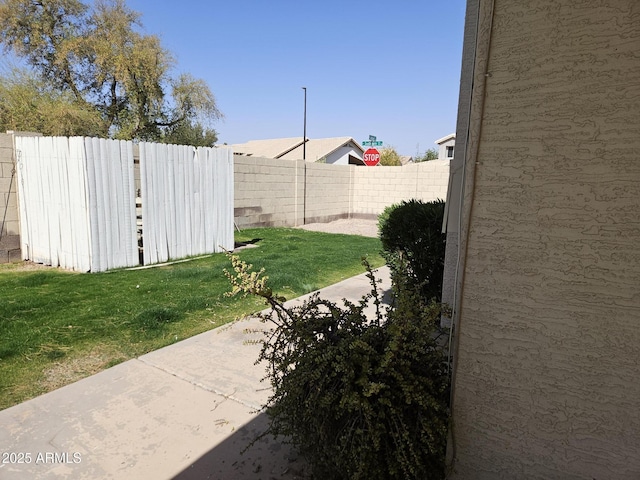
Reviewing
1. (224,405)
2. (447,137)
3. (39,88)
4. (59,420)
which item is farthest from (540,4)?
(447,137)

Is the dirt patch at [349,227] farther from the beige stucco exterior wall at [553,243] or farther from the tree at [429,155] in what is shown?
the tree at [429,155]

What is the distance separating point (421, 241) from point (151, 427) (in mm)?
2870

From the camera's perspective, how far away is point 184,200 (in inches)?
288

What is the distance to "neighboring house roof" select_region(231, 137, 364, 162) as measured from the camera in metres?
37.4

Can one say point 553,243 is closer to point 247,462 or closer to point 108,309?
point 247,462

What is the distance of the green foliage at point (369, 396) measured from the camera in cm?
168

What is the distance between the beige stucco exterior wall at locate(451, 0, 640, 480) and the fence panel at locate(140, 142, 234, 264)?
614 centimetres

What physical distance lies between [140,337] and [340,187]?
12.4 m

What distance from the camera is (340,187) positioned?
15.6 meters

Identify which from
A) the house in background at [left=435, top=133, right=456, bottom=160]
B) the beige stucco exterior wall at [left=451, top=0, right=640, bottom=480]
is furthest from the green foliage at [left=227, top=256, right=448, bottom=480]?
the house in background at [left=435, top=133, right=456, bottom=160]

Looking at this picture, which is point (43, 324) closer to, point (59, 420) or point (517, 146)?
point (59, 420)

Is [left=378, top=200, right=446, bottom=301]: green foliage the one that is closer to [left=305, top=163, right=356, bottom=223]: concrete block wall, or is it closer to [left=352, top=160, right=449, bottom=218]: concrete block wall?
[left=305, top=163, right=356, bottom=223]: concrete block wall

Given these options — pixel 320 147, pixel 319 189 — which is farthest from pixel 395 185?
pixel 320 147

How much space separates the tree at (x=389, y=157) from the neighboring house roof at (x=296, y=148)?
2696 mm
